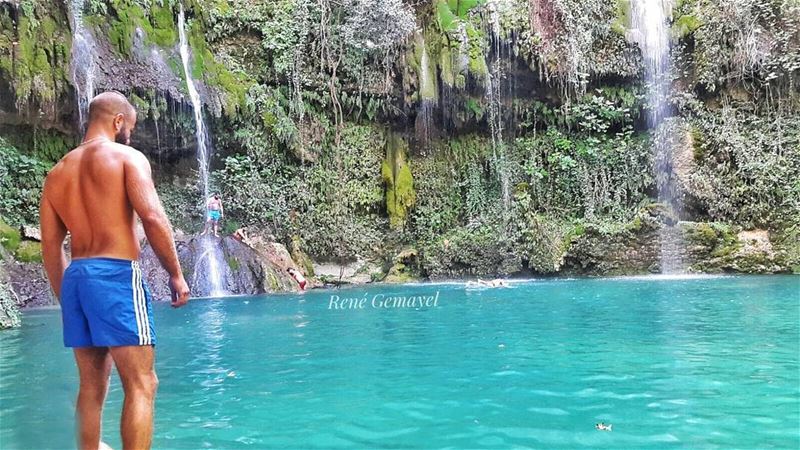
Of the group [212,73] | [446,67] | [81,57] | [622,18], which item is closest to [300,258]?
[212,73]

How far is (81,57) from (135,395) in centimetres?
1595

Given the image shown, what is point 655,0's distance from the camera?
1973 centimetres

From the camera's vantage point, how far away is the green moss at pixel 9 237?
14.0 metres

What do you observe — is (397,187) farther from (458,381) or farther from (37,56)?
(458,381)

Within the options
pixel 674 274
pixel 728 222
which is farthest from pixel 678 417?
pixel 728 222

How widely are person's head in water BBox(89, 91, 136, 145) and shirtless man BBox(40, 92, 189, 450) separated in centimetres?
10

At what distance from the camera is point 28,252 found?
14.2 meters

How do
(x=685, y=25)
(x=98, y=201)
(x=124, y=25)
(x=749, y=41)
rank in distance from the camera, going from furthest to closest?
(x=685, y=25) < (x=749, y=41) < (x=124, y=25) < (x=98, y=201)

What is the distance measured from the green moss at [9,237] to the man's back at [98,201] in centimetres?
1368

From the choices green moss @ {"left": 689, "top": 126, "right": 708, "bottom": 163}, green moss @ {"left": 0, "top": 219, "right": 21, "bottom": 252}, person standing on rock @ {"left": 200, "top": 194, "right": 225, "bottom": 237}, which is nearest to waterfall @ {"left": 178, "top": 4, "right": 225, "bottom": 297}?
person standing on rock @ {"left": 200, "top": 194, "right": 225, "bottom": 237}

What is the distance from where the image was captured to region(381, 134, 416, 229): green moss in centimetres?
2033

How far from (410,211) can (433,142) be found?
8.93ft

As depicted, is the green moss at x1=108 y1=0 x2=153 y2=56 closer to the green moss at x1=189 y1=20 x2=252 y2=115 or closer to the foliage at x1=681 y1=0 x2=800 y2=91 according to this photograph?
the green moss at x1=189 y1=20 x2=252 y2=115

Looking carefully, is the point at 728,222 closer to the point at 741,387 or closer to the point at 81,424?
the point at 741,387
